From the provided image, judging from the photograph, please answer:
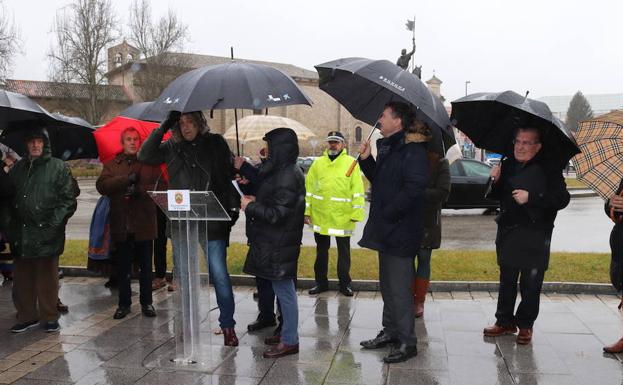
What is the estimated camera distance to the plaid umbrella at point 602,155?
14.3ft

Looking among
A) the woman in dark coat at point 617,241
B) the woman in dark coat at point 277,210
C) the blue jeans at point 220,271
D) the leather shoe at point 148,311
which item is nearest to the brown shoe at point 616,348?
the woman in dark coat at point 617,241

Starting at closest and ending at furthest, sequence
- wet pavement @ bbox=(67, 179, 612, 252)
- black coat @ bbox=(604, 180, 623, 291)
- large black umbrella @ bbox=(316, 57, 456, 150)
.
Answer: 1. large black umbrella @ bbox=(316, 57, 456, 150)
2. black coat @ bbox=(604, 180, 623, 291)
3. wet pavement @ bbox=(67, 179, 612, 252)

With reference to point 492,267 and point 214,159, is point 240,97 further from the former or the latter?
point 492,267

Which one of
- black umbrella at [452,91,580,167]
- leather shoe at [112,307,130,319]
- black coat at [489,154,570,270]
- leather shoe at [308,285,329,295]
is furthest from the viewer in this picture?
leather shoe at [308,285,329,295]

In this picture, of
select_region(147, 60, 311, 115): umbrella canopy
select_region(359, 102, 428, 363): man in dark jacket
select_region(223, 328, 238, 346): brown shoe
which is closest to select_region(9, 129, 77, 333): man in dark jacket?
select_region(147, 60, 311, 115): umbrella canopy

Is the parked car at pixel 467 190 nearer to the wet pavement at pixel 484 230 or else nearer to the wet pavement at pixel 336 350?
the wet pavement at pixel 484 230

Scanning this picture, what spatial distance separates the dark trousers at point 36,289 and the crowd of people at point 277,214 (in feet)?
0.03

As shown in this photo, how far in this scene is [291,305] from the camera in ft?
15.2

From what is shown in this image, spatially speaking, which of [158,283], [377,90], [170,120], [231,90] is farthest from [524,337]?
[158,283]

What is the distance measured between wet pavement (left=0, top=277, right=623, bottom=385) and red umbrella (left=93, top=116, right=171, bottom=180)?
5.76 ft

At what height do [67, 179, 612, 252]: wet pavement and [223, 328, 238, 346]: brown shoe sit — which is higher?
[223, 328, 238, 346]: brown shoe

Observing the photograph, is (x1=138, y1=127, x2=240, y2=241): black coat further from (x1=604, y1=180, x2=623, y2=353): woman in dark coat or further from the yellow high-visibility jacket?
(x1=604, y1=180, x2=623, y2=353): woman in dark coat

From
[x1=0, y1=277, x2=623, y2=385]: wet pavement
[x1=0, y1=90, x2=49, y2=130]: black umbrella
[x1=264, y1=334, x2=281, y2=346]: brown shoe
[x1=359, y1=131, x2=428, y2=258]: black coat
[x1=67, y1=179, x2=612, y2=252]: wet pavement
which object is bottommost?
[x1=67, y1=179, x2=612, y2=252]: wet pavement

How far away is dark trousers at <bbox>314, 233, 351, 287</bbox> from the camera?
665 centimetres
